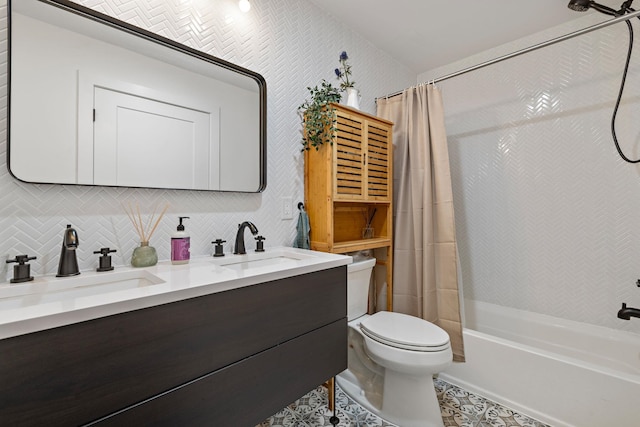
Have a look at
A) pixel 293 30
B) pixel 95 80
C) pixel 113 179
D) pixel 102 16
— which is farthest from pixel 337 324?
pixel 293 30

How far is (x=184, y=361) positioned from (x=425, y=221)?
64.1 inches

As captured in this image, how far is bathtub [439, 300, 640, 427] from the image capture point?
1378 millimetres

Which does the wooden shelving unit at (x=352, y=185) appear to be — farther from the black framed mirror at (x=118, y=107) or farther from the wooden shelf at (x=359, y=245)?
the black framed mirror at (x=118, y=107)

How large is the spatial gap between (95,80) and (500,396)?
2534 millimetres

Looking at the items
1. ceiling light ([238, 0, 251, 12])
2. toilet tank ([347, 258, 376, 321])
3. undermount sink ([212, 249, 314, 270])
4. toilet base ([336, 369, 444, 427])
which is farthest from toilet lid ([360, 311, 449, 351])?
ceiling light ([238, 0, 251, 12])

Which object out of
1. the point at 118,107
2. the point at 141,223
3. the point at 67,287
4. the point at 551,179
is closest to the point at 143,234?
the point at 141,223

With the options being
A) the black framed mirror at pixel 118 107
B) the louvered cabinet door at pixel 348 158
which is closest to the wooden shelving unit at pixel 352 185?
the louvered cabinet door at pixel 348 158

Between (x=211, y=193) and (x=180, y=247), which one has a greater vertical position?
(x=211, y=193)

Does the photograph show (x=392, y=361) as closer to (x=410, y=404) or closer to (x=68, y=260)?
(x=410, y=404)

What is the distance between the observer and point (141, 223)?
1211 mm

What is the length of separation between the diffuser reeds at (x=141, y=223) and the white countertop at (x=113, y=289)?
5.4 inches

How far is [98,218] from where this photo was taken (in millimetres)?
1119

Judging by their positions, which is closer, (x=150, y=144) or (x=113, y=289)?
(x=113, y=289)

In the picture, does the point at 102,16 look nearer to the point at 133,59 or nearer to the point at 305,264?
the point at 133,59
